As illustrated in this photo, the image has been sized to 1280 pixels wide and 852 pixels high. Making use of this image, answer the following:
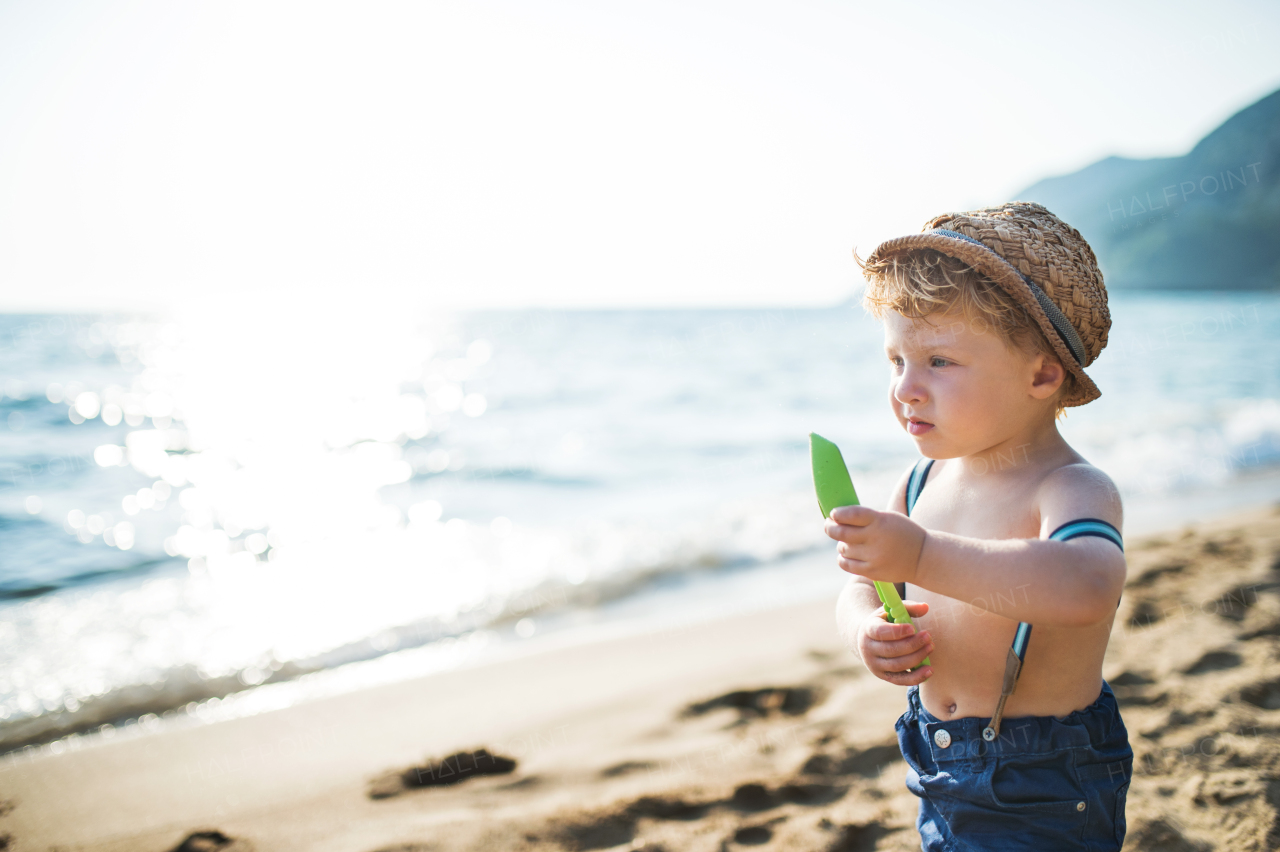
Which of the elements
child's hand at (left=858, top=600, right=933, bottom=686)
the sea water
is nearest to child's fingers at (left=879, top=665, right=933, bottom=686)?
child's hand at (left=858, top=600, right=933, bottom=686)

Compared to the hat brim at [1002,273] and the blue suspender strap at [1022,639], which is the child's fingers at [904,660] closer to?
the blue suspender strap at [1022,639]

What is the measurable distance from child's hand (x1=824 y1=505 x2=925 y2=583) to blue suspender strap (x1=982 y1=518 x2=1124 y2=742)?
0.26 metres

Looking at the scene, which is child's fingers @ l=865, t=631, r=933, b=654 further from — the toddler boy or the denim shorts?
the denim shorts

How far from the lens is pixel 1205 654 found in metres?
3.04

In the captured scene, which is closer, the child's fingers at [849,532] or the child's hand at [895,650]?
the child's fingers at [849,532]

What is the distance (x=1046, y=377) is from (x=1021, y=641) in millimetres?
504

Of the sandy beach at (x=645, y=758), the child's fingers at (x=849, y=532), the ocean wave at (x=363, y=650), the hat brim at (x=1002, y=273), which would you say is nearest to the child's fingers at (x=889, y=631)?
the child's fingers at (x=849, y=532)

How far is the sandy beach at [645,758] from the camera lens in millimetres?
2277

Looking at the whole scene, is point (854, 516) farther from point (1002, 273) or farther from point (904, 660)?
point (1002, 273)

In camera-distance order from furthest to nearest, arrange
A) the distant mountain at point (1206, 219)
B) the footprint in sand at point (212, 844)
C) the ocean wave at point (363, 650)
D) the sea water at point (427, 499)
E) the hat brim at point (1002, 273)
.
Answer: the distant mountain at point (1206, 219), the sea water at point (427, 499), the ocean wave at point (363, 650), the footprint in sand at point (212, 844), the hat brim at point (1002, 273)

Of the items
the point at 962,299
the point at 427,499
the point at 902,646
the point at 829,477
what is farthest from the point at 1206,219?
the point at 829,477

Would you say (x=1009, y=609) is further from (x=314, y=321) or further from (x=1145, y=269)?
(x=314, y=321)

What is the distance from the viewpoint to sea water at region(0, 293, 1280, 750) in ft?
14.4

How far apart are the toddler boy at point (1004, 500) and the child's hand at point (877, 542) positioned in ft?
0.23
